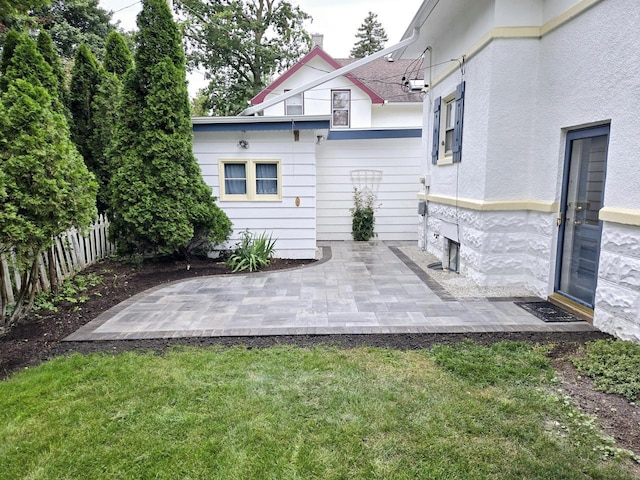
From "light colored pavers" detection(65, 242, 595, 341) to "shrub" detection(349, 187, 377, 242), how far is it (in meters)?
3.72

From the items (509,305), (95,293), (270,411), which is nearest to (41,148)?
(95,293)

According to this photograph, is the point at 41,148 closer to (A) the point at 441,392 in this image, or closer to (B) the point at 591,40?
(A) the point at 441,392

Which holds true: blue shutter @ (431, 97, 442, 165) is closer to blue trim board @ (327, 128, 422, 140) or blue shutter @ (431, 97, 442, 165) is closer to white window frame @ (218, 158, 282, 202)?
blue trim board @ (327, 128, 422, 140)

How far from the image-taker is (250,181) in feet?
23.8

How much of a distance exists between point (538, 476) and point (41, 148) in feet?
15.4

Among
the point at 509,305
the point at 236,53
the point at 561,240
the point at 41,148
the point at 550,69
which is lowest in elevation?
the point at 509,305

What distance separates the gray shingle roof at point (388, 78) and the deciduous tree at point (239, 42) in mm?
3004

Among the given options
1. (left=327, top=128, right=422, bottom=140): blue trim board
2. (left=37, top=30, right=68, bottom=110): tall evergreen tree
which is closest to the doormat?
(left=327, top=128, right=422, bottom=140): blue trim board

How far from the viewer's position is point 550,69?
4656 millimetres

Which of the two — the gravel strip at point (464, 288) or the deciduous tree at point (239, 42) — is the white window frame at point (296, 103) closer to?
the deciduous tree at point (239, 42)

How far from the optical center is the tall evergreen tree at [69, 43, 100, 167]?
23.9 feet

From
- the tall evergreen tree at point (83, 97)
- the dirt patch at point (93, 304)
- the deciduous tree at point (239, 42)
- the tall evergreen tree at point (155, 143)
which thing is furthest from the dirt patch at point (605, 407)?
the deciduous tree at point (239, 42)

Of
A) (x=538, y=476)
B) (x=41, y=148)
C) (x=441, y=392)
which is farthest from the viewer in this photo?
(x=41, y=148)

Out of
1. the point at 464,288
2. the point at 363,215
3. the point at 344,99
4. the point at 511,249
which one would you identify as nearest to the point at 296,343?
the point at 464,288
